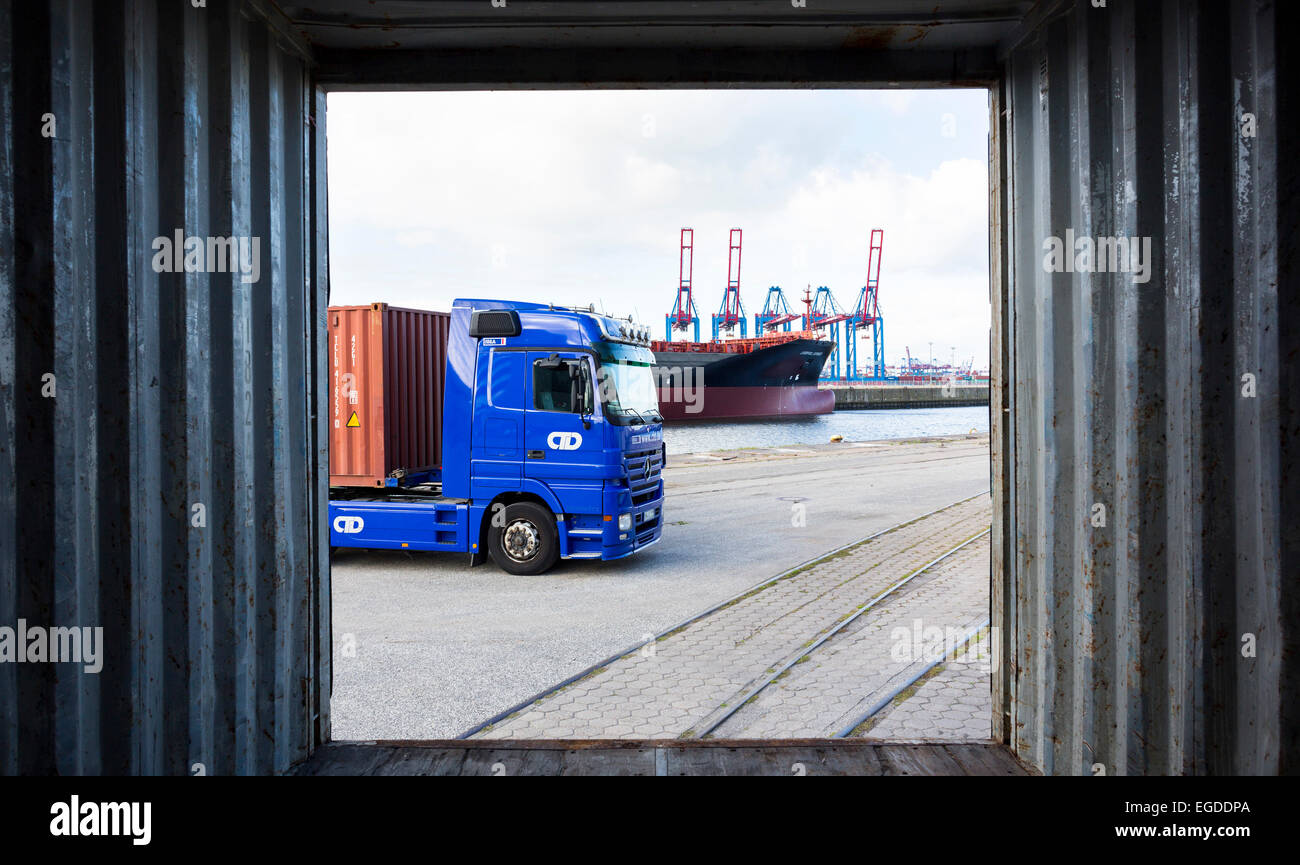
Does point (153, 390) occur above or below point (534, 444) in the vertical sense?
above

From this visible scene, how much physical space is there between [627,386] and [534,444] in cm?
119

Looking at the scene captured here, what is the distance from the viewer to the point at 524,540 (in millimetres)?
8711

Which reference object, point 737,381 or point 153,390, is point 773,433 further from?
point 153,390

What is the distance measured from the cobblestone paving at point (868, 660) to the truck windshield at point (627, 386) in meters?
3.11

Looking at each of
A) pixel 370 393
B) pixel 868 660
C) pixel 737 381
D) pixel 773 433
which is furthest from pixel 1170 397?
pixel 737 381

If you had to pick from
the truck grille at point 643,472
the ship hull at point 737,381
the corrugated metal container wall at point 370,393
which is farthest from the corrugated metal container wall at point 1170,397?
the ship hull at point 737,381

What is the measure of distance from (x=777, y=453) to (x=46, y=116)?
2489 cm

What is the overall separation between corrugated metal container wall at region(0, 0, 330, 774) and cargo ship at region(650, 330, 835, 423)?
159 feet

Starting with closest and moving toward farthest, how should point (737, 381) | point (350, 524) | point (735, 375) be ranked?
point (350, 524), point (735, 375), point (737, 381)

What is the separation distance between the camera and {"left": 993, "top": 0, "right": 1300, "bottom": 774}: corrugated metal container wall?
2.59 meters

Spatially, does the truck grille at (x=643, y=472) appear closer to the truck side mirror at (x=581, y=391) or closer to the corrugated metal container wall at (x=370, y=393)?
the truck side mirror at (x=581, y=391)

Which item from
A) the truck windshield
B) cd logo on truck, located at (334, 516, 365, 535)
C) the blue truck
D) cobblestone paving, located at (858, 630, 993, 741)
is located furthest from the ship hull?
cobblestone paving, located at (858, 630, 993, 741)
